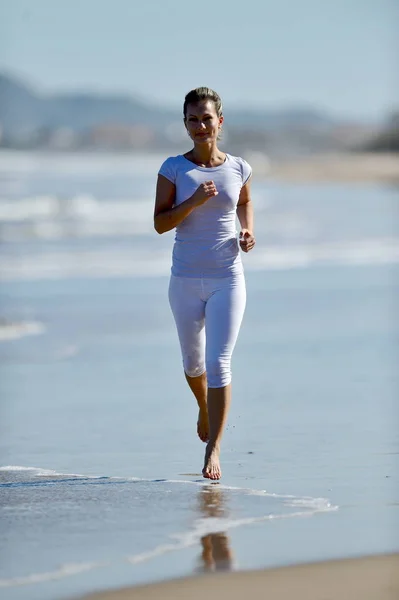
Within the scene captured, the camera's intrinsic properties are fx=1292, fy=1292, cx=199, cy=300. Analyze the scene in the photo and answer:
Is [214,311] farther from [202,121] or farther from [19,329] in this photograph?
[19,329]

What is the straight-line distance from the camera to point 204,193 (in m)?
4.93

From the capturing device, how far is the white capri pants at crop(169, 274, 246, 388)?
5137 mm

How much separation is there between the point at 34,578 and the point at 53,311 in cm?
653

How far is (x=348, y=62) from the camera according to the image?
231 feet

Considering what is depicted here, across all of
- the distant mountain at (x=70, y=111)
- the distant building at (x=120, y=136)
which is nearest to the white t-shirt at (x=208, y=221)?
the distant mountain at (x=70, y=111)

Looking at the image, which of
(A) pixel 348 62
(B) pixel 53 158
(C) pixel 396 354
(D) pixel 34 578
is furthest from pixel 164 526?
(A) pixel 348 62

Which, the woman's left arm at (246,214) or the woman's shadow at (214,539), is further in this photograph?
the woman's left arm at (246,214)

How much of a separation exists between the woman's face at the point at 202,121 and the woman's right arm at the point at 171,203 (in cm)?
21

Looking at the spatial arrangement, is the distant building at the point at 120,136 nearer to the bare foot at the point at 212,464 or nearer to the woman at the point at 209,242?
the woman at the point at 209,242

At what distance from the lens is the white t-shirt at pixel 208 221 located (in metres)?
5.08

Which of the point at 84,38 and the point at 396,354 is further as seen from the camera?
the point at 84,38

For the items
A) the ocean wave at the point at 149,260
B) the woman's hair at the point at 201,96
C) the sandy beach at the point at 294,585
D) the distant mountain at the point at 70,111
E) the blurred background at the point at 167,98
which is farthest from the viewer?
the distant mountain at the point at 70,111

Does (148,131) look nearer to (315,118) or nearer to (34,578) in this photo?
(315,118)

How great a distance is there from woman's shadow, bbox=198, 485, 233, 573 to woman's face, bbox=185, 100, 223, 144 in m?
1.36
